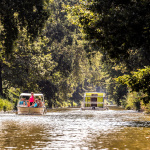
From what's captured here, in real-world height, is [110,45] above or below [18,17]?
below

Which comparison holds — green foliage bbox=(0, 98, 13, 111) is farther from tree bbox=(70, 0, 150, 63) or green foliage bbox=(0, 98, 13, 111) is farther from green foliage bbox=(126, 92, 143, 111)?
tree bbox=(70, 0, 150, 63)

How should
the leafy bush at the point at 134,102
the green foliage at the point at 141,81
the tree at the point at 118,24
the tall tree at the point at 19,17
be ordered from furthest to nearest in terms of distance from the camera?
1. the leafy bush at the point at 134,102
2. the tall tree at the point at 19,17
3. the green foliage at the point at 141,81
4. the tree at the point at 118,24

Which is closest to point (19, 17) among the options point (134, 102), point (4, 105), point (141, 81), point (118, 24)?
point (118, 24)

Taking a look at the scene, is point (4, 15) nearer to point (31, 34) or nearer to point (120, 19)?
point (31, 34)

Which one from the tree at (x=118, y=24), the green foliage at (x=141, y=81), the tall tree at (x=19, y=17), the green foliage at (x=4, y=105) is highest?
the tall tree at (x=19, y=17)

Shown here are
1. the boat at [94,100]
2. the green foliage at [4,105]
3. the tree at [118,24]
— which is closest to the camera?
the tree at [118,24]

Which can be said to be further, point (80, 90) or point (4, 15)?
point (80, 90)

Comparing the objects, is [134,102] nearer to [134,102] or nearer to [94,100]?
[134,102]

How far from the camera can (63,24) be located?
182ft

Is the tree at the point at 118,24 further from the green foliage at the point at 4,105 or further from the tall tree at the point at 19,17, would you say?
the green foliage at the point at 4,105

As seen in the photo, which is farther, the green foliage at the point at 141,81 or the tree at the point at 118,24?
the green foliage at the point at 141,81

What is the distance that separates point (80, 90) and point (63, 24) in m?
48.2

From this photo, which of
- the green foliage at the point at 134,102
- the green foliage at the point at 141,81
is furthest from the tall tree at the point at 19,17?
the green foliage at the point at 134,102

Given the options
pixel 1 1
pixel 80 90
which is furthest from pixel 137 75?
pixel 80 90
